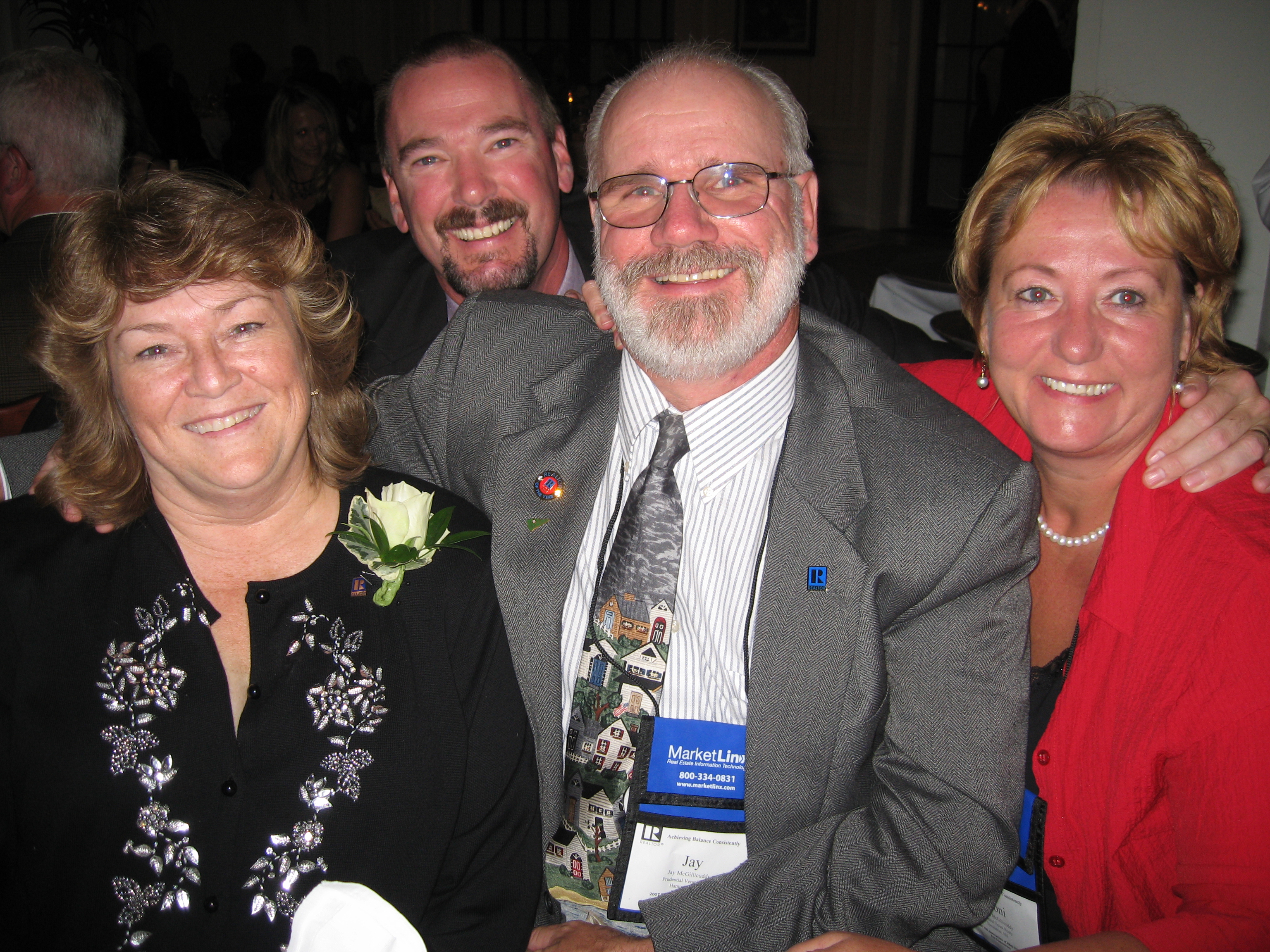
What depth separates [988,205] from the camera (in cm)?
179

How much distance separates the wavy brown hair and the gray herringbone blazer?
0.60 meters

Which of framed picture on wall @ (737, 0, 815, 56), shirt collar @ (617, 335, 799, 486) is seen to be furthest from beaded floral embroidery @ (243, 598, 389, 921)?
framed picture on wall @ (737, 0, 815, 56)

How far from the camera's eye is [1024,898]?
5.57 feet

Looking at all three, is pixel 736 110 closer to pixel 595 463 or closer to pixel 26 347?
pixel 595 463

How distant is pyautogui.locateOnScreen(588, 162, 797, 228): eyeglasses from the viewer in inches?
69.6

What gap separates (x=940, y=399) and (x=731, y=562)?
541 mm

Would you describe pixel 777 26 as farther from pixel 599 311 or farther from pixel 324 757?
pixel 324 757

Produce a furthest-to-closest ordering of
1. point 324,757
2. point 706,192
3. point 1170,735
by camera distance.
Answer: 1. point 706,192
2. point 324,757
3. point 1170,735

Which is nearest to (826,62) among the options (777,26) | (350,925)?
(777,26)

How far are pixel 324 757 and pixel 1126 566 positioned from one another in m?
1.46

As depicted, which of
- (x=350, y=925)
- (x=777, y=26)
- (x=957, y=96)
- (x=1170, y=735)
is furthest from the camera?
(x=777, y=26)

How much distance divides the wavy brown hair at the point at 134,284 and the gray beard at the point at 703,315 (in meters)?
0.59

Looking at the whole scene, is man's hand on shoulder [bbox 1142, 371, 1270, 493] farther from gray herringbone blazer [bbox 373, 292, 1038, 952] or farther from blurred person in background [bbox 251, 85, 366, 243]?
blurred person in background [bbox 251, 85, 366, 243]

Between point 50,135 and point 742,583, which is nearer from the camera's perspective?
point 742,583
